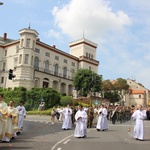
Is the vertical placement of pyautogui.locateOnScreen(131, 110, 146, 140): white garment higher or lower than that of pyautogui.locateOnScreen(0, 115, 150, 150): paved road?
higher

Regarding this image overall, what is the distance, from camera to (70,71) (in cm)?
7750

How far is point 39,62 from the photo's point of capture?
6731 cm

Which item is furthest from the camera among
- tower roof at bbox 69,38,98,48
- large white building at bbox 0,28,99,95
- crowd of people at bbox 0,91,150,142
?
tower roof at bbox 69,38,98,48

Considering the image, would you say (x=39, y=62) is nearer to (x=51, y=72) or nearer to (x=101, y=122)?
(x=51, y=72)

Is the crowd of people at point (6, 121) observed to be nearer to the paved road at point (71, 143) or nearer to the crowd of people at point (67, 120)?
the crowd of people at point (67, 120)

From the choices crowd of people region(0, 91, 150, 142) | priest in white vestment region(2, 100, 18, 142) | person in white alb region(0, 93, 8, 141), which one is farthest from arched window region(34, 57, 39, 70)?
person in white alb region(0, 93, 8, 141)

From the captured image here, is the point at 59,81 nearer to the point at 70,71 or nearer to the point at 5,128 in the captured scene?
the point at 70,71

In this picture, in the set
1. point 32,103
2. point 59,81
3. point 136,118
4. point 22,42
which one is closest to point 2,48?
point 22,42

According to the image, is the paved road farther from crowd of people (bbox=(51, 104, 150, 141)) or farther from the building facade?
the building facade

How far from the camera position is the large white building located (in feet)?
204

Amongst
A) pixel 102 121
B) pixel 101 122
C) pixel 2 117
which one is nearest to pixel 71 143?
pixel 2 117

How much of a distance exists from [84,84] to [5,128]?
53.6 metres

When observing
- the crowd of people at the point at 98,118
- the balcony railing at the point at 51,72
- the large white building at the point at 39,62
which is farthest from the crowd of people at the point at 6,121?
the balcony railing at the point at 51,72

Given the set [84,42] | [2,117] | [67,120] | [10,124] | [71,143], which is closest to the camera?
[2,117]
